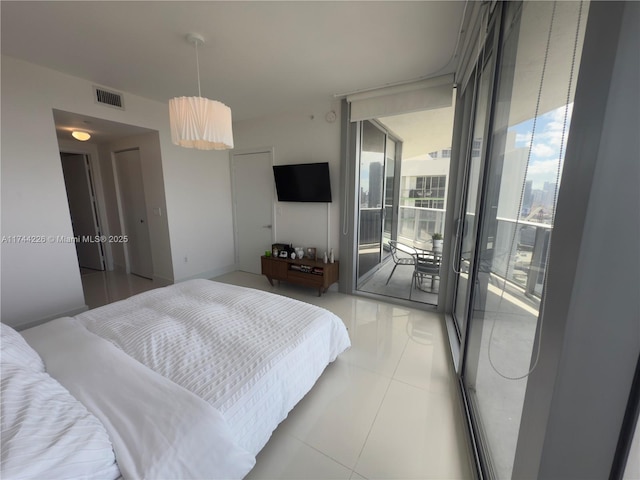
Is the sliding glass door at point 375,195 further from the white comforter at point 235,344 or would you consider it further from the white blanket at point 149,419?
the white blanket at point 149,419

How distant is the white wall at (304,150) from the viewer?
3.38 meters

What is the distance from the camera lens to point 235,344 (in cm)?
146

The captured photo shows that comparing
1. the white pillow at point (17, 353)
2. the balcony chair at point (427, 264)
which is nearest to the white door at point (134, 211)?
the white pillow at point (17, 353)

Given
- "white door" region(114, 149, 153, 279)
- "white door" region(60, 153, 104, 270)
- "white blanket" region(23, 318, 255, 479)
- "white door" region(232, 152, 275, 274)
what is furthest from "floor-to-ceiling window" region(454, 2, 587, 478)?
"white door" region(60, 153, 104, 270)

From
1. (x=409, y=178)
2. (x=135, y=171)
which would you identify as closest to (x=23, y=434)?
(x=135, y=171)

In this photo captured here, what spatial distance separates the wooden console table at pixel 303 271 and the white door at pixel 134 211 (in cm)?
212

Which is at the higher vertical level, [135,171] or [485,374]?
[135,171]

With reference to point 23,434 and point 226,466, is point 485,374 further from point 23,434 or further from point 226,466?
point 23,434

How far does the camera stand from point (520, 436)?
775 mm

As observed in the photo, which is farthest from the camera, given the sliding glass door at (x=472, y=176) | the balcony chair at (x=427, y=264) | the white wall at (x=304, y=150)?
the white wall at (x=304, y=150)

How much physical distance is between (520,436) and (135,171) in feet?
16.7

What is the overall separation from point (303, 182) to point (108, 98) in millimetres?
2484

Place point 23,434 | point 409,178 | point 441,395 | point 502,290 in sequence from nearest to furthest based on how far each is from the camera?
point 23,434
point 502,290
point 441,395
point 409,178

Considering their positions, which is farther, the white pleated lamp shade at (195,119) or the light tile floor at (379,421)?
the white pleated lamp shade at (195,119)
